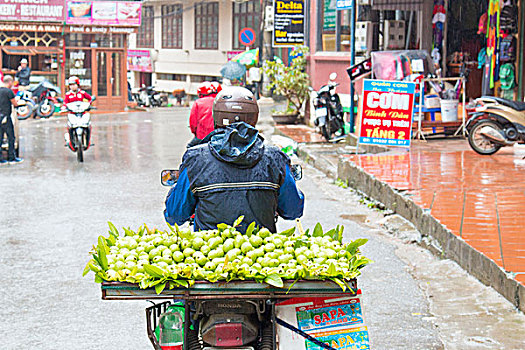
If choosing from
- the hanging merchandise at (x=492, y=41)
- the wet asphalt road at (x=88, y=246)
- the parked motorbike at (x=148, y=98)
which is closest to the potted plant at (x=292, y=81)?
the wet asphalt road at (x=88, y=246)

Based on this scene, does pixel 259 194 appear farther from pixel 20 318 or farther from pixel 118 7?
pixel 118 7

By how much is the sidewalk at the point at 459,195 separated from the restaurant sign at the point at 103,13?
58.5 feet

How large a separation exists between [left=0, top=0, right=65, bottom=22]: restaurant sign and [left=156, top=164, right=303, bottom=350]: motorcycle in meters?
27.6

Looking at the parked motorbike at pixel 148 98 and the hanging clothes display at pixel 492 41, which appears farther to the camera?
the parked motorbike at pixel 148 98

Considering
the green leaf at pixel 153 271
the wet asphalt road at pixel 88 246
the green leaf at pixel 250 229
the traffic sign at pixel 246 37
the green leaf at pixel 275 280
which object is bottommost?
the wet asphalt road at pixel 88 246

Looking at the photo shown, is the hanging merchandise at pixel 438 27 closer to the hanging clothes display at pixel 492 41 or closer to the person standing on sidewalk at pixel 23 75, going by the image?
the hanging clothes display at pixel 492 41

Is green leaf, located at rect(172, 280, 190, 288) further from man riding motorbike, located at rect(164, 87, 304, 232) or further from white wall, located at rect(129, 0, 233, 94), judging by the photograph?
white wall, located at rect(129, 0, 233, 94)

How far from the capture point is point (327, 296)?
3631mm

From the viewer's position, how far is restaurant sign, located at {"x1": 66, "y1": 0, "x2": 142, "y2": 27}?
30.7m

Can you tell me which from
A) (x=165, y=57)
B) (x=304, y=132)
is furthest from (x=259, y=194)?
(x=165, y=57)

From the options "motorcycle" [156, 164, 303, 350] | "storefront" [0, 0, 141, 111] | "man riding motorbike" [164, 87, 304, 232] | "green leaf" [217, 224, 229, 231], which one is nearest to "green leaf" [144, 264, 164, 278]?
"motorcycle" [156, 164, 303, 350]

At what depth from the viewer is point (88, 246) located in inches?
336

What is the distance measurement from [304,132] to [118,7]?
14.0 metres

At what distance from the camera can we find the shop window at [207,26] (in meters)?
41.8
